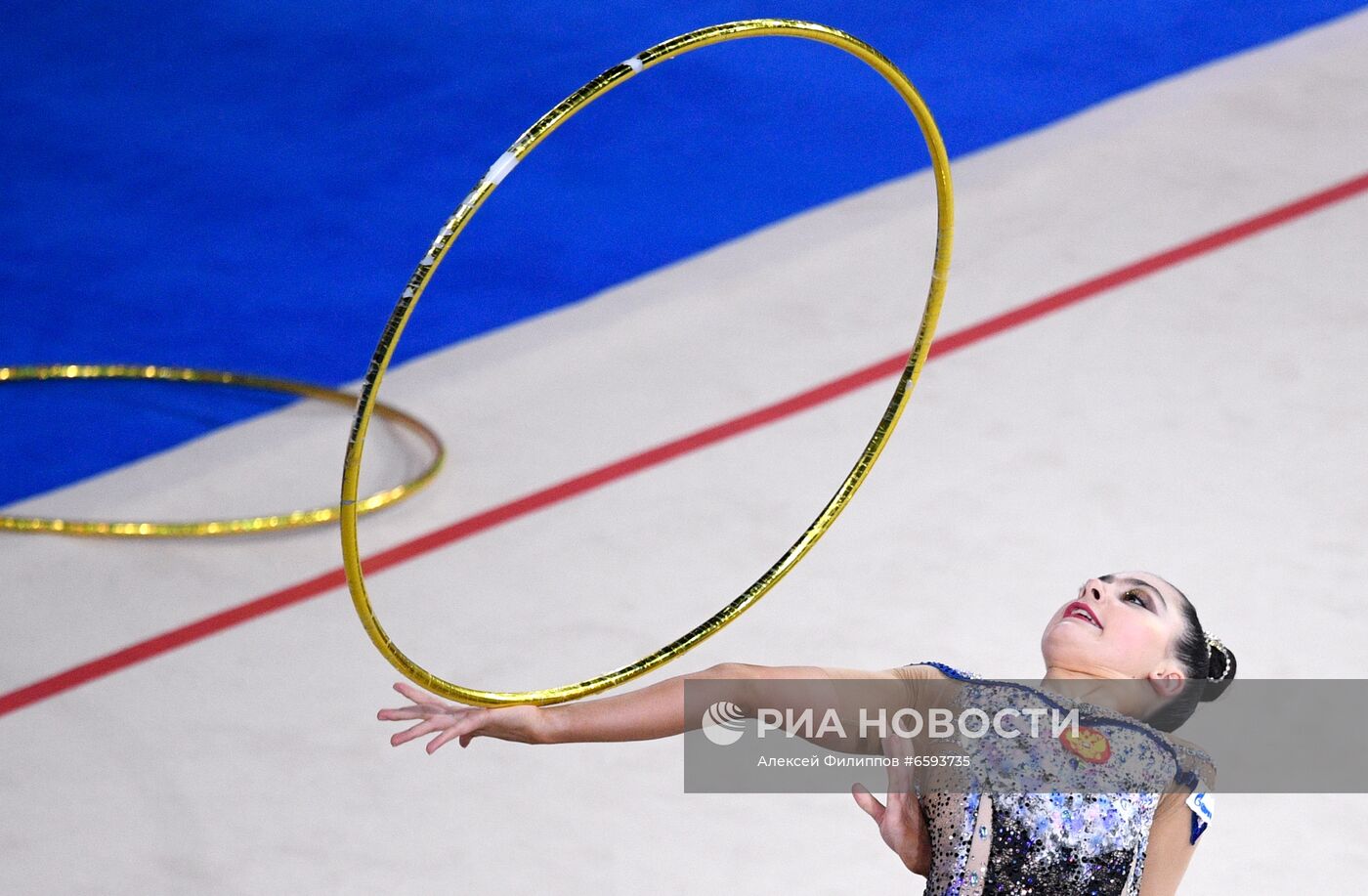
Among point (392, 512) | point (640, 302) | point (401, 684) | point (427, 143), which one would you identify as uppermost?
point (427, 143)

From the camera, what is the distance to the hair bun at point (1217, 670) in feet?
6.16

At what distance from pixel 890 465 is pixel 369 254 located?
1.34 metres

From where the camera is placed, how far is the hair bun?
1879 millimetres

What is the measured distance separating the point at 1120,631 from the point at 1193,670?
0.33 feet

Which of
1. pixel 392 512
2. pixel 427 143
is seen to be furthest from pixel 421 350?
pixel 427 143

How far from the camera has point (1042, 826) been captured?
1.70m

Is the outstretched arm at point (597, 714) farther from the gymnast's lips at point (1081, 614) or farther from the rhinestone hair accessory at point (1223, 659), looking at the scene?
the rhinestone hair accessory at point (1223, 659)

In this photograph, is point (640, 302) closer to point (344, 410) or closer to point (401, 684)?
point (344, 410)

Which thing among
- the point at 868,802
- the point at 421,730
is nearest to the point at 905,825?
the point at 868,802

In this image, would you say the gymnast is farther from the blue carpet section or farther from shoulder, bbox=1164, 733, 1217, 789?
the blue carpet section

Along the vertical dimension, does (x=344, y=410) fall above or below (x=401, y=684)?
above

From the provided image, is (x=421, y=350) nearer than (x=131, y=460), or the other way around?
(x=131, y=460)

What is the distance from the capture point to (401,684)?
1.70 metres

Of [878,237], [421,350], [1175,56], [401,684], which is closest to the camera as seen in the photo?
[401,684]
